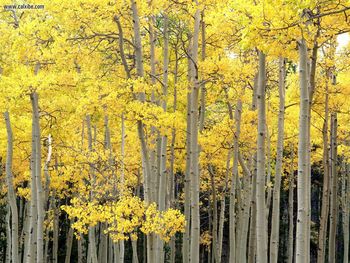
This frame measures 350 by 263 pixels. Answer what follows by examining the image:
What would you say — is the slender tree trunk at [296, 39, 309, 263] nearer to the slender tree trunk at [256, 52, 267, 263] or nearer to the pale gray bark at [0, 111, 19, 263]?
the slender tree trunk at [256, 52, 267, 263]

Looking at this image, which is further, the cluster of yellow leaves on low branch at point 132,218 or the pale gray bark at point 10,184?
the pale gray bark at point 10,184

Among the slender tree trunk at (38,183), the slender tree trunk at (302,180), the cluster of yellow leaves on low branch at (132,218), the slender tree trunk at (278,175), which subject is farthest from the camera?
the slender tree trunk at (38,183)

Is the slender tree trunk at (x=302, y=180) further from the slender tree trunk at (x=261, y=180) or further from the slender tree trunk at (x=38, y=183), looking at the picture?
the slender tree trunk at (x=38, y=183)

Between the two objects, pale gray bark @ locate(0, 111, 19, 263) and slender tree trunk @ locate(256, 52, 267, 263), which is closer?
slender tree trunk @ locate(256, 52, 267, 263)

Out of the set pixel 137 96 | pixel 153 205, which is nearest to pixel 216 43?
pixel 137 96

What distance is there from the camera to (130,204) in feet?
29.3

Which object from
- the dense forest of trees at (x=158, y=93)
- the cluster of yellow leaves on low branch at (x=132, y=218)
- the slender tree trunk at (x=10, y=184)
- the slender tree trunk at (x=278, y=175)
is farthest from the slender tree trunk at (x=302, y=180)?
the slender tree trunk at (x=10, y=184)

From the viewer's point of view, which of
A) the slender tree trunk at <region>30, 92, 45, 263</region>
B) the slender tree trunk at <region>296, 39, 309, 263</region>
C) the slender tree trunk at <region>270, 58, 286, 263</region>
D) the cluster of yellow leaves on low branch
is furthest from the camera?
the slender tree trunk at <region>30, 92, 45, 263</region>

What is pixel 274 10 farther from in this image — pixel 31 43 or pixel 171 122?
pixel 31 43

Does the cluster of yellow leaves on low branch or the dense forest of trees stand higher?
the dense forest of trees

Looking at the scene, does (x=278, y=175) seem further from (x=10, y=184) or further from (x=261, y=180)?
(x=10, y=184)

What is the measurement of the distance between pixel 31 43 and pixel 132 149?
265 inches

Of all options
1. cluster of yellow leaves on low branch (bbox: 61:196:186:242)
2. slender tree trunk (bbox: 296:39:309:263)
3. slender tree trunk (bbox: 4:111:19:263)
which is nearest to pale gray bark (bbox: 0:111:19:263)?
slender tree trunk (bbox: 4:111:19:263)

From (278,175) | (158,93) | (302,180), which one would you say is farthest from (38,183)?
(302,180)
